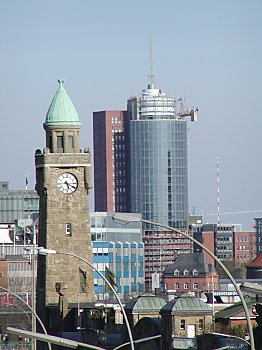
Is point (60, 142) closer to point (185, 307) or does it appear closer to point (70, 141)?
point (70, 141)

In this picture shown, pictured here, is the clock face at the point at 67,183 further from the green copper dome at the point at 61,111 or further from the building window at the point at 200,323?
the building window at the point at 200,323

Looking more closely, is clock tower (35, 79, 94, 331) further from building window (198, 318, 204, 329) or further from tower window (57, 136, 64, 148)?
building window (198, 318, 204, 329)

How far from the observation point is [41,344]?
4845 inches

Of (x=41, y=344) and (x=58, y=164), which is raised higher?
(x=58, y=164)

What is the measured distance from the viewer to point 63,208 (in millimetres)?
134750

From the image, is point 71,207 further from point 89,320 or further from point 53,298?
point 89,320

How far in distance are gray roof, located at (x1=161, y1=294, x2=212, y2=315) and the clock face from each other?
120 feet

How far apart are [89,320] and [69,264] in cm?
1383

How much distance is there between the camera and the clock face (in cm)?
13438

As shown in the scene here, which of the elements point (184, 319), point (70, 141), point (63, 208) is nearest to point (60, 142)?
point (70, 141)

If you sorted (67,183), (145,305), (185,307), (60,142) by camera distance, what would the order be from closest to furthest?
1. (185,307)
2. (145,305)
3. (67,183)
4. (60,142)

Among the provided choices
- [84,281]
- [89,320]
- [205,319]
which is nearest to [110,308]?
[89,320]

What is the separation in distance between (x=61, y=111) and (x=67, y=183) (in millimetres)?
4837

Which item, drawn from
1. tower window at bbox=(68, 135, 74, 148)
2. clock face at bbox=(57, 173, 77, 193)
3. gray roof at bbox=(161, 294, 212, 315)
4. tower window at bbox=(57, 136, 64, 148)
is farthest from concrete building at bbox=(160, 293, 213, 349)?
tower window at bbox=(57, 136, 64, 148)
